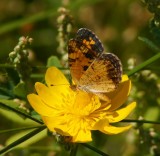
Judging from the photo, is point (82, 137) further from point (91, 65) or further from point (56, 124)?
point (91, 65)

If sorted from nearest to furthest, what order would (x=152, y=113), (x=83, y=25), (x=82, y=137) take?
(x=82, y=137) < (x=152, y=113) < (x=83, y=25)

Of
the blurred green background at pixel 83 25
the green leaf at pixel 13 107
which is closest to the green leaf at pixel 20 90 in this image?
the green leaf at pixel 13 107

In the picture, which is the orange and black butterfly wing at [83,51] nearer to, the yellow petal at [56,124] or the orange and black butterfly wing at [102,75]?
the orange and black butterfly wing at [102,75]

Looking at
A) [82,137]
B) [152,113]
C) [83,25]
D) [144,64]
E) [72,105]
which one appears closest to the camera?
[82,137]

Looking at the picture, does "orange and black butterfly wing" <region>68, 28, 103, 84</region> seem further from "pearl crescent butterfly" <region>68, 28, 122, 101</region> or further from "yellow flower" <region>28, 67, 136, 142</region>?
"yellow flower" <region>28, 67, 136, 142</region>

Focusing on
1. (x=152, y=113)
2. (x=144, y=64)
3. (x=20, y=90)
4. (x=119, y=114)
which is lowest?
(x=152, y=113)

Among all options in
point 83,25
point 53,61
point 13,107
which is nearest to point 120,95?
point 53,61
